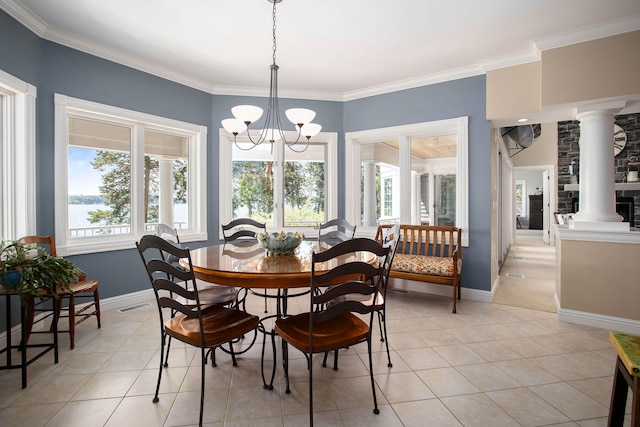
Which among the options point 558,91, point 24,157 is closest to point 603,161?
point 558,91

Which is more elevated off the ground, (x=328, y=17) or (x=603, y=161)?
(x=328, y=17)

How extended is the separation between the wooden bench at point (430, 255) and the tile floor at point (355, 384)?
632 millimetres

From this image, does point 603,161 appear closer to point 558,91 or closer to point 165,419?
point 558,91

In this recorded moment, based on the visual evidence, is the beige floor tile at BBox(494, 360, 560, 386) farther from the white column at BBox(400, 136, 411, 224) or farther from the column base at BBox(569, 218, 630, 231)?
the white column at BBox(400, 136, 411, 224)

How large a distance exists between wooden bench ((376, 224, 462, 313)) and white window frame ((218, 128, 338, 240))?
3.06 feet

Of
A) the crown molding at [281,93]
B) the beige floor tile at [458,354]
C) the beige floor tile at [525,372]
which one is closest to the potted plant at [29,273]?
the beige floor tile at [458,354]

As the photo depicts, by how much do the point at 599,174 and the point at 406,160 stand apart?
80.8 inches

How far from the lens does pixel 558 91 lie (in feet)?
10.5

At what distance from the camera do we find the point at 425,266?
3.59m

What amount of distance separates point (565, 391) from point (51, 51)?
4.91 metres

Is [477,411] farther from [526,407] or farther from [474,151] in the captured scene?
[474,151]

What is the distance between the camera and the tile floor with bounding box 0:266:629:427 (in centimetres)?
179

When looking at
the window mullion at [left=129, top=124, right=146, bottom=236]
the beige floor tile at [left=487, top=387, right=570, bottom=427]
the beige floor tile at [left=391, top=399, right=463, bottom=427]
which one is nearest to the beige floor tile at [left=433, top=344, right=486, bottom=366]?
the beige floor tile at [left=487, top=387, right=570, bottom=427]

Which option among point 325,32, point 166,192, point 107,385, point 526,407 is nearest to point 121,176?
point 166,192
